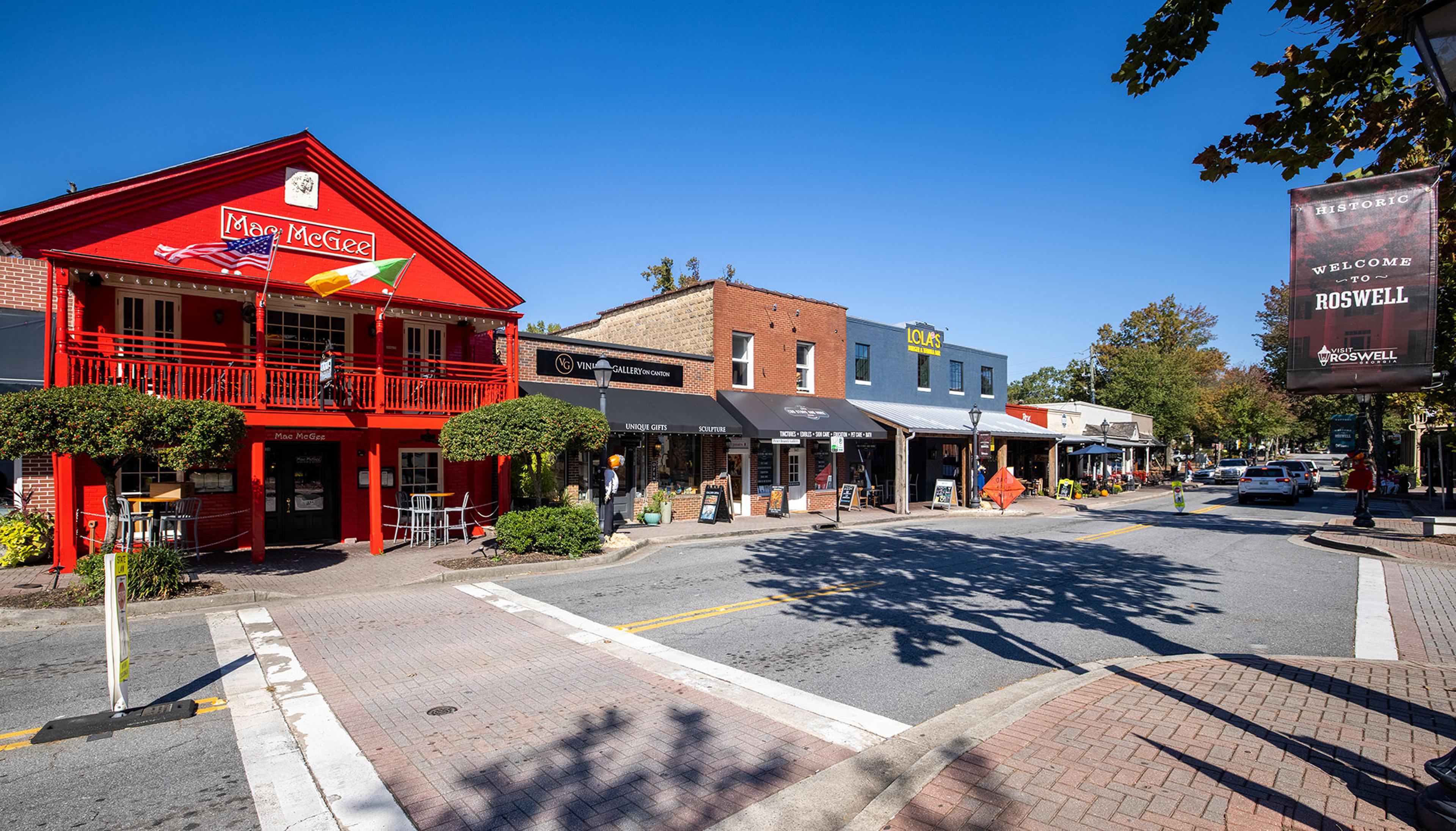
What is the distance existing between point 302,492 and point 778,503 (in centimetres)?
1219

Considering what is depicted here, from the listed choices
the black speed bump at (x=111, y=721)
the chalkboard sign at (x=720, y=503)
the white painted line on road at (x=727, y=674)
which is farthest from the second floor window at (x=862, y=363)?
the black speed bump at (x=111, y=721)

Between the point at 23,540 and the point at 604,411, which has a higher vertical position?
the point at 604,411

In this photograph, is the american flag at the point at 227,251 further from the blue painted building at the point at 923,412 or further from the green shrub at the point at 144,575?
the blue painted building at the point at 923,412

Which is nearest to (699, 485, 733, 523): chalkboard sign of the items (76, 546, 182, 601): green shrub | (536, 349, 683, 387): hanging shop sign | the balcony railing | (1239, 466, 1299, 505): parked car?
(536, 349, 683, 387): hanging shop sign

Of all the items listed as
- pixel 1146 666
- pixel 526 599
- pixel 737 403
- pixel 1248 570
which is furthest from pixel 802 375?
pixel 1146 666

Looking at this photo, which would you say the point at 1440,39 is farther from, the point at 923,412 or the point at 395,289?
the point at 923,412

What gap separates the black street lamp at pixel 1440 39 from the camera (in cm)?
317

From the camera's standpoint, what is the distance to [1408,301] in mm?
4691

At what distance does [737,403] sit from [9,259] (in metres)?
15.5

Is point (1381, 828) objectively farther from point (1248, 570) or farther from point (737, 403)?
point (737, 403)

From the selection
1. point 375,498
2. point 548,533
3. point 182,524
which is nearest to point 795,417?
point 548,533

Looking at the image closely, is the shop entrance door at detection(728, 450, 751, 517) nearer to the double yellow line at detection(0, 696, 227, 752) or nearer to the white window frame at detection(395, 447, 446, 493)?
the white window frame at detection(395, 447, 446, 493)

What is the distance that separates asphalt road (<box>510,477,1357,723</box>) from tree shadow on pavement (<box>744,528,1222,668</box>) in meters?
0.04

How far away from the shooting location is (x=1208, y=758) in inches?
179
